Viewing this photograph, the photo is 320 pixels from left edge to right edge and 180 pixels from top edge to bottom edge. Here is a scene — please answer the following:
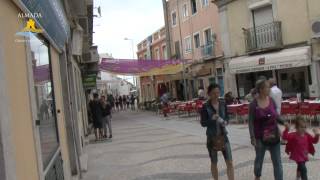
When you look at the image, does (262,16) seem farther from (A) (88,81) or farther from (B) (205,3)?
(A) (88,81)

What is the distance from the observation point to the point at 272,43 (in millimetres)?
24734

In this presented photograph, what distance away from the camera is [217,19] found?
3200 centimetres

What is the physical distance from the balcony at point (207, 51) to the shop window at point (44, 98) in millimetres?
25195

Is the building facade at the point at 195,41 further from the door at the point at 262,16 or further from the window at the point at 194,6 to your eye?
the door at the point at 262,16

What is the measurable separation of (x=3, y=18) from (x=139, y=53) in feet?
187

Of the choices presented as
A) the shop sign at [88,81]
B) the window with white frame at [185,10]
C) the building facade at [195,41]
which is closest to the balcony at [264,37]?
the building facade at [195,41]

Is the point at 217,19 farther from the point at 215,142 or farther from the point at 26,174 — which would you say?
the point at 26,174

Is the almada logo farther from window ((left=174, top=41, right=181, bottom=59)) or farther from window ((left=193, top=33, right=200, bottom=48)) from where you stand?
window ((left=174, top=41, right=181, bottom=59))

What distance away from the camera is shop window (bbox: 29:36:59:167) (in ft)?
18.8

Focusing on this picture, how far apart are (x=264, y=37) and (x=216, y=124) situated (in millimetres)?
18414

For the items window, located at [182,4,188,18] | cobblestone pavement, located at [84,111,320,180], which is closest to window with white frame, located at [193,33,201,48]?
window, located at [182,4,188,18]

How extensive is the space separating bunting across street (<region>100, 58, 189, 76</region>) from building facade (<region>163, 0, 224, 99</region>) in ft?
3.21

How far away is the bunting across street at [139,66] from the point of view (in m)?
30.6

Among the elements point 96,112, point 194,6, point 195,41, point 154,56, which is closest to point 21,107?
point 96,112
